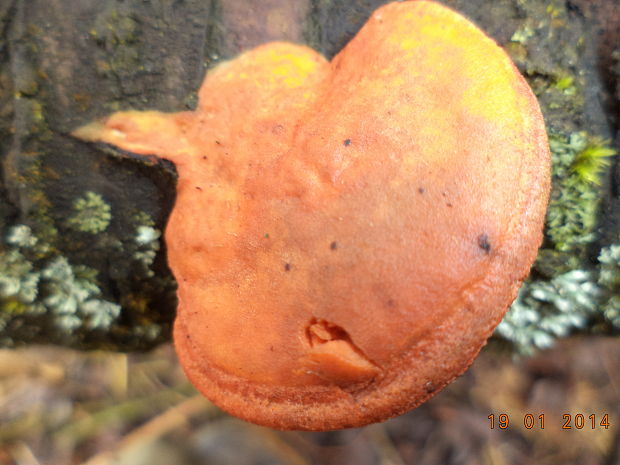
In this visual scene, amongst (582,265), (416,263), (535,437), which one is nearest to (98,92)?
(416,263)

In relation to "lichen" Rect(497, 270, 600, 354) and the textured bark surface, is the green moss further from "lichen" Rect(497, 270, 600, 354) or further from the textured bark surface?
"lichen" Rect(497, 270, 600, 354)

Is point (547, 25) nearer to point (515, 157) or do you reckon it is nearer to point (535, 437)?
point (515, 157)

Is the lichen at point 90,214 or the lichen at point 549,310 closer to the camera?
the lichen at point 90,214

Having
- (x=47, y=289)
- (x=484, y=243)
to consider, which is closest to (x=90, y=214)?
(x=47, y=289)

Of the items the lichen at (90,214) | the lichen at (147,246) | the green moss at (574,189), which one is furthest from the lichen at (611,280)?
the lichen at (90,214)

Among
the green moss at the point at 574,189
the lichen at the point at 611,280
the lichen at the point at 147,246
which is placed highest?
the green moss at the point at 574,189

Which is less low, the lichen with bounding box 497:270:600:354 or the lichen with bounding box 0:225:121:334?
the lichen with bounding box 497:270:600:354

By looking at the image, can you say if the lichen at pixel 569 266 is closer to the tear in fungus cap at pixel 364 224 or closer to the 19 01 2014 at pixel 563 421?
the 19 01 2014 at pixel 563 421

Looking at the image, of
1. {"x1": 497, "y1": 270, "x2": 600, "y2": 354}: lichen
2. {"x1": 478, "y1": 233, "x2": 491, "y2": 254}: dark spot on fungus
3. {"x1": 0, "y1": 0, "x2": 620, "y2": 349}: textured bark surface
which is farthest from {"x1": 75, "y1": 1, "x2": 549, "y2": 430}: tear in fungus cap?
{"x1": 497, "y1": 270, "x2": 600, "y2": 354}: lichen
